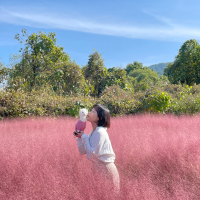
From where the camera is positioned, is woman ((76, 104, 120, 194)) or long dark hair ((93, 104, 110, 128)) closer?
woman ((76, 104, 120, 194))

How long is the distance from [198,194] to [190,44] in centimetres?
2157

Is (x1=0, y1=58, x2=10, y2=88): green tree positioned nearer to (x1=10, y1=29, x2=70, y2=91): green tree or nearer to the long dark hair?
(x1=10, y1=29, x2=70, y2=91): green tree

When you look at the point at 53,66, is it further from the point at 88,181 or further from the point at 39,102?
the point at 88,181

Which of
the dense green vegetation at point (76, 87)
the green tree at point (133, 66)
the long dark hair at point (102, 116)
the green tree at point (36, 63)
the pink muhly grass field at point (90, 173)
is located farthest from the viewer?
the green tree at point (133, 66)

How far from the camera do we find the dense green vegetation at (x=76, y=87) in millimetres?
9227

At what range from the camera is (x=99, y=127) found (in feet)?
8.21

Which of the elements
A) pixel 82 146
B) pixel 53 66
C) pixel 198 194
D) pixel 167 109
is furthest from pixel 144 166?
pixel 53 66

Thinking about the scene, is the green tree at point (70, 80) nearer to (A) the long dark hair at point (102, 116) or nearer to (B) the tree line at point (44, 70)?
(B) the tree line at point (44, 70)

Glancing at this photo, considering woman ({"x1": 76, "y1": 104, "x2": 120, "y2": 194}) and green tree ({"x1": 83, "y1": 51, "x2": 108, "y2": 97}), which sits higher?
green tree ({"x1": 83, "y1": 51, "x2": 108, "y2": 97})

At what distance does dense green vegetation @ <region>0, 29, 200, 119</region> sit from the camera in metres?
9.23

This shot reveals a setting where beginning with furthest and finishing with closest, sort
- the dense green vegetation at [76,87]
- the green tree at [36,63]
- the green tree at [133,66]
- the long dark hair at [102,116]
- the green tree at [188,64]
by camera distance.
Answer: the green tree at [133,66] → the green tree at [188,64] → the green tree at [36,63] → the dense green vegetation at [76,87] → the long dark hair at [102,116]

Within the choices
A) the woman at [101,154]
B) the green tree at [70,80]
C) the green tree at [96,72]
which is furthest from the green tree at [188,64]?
the woman at [101,154]

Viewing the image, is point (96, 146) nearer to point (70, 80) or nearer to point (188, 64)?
point (70, 80)

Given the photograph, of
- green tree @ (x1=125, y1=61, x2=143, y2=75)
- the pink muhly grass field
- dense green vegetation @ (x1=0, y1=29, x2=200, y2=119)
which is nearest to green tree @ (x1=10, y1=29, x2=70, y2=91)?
dense green vegetation @ (x1=0, y1=29, x2=200, y2=119)
